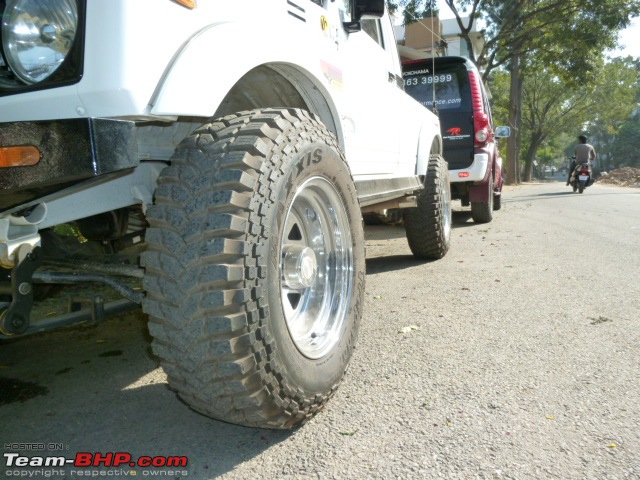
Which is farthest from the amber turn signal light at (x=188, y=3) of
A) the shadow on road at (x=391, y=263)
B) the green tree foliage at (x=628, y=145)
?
the green tree foliage at (x=628, y=145)

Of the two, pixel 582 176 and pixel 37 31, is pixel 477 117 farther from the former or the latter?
pixel 582 176

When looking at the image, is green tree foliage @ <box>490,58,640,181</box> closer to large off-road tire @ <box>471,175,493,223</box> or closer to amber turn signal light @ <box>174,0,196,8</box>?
large off-road tire @ <box>471,175,493,223</box>

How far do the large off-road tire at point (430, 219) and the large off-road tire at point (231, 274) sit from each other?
3.49m

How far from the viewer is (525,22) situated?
19.9m

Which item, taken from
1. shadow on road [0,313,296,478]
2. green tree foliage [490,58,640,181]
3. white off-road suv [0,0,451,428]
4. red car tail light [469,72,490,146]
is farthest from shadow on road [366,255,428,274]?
green tree foliage [490,58,640,181]

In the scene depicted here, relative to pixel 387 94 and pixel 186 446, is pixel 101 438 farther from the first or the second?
pixel 387 94

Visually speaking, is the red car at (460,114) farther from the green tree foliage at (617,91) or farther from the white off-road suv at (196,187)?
the green tree foliage at (617,91)

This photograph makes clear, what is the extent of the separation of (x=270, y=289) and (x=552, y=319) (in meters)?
2.40

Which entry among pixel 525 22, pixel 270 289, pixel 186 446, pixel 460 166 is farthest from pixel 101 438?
pixel 525 22

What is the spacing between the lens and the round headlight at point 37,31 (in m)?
1.69

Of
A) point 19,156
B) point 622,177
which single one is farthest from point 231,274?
point 622,177

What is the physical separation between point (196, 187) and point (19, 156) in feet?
1.74

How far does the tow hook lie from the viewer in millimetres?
1974

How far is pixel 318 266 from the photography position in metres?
2.77
